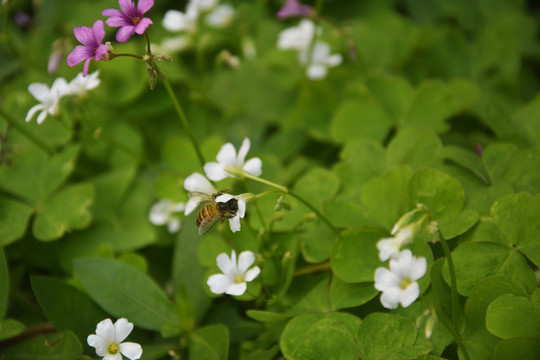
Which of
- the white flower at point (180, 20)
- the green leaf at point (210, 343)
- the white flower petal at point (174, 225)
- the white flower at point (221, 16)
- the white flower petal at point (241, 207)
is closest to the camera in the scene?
the white flower petal at point (241, 207)

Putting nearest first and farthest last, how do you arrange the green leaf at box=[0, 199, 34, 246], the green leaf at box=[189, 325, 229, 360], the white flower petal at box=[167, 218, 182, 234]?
1. the green leaf at box=[189, 325, 229, 360]
2. the green leaf at box=[0, 199, 34, 246]
3. the white flower petal at box=[167, 218, 182, 234]

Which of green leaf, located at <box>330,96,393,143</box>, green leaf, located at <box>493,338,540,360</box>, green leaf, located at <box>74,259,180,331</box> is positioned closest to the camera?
green leaf, located at <box>493,338,540,360</box>

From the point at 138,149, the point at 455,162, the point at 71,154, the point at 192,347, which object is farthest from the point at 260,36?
the point at 192,347

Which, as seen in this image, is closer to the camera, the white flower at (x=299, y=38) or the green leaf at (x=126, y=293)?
the green leaf at (x=126, y=293)

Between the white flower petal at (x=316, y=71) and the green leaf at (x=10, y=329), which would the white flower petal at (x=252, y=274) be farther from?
the white flower petal at (x=316, y=71)

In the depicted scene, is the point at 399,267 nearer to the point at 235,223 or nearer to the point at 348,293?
the point at 348,293

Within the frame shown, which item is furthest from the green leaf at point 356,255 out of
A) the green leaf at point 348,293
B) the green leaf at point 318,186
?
the green leaf at point 318,186

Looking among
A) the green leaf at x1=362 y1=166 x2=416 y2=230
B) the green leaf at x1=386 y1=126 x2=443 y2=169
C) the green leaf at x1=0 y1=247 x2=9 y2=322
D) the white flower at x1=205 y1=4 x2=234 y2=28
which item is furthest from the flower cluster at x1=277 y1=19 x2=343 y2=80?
the green leaf at x1=0 y1=247 x2=9 y2=322

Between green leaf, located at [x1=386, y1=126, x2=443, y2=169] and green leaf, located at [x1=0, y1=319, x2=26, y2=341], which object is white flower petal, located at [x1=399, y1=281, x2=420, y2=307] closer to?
green leaf, located at [x1=386, y1=126, x2=443, y2=169]
